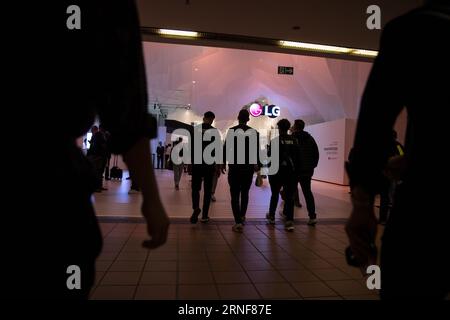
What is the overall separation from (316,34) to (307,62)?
9.36m

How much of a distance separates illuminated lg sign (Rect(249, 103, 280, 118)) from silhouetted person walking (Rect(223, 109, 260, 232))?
14.1 metres

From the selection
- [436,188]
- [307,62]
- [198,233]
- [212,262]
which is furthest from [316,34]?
[307,62]

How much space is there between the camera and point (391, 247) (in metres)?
0.94

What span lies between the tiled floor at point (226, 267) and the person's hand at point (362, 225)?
6.16ft

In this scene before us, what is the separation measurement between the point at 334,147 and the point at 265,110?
6596 mm

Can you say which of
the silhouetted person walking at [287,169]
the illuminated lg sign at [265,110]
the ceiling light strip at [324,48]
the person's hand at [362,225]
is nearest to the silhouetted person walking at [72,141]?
the person's hand at [362,225]

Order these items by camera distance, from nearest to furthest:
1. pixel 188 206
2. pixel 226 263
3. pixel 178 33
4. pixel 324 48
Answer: pixel 226 263, pixel 178 33, pixel 324 48, pixel 188 206

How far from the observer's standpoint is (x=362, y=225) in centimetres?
97

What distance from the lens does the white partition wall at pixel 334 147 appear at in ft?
41.0

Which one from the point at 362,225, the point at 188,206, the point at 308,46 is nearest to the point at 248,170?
the point at 188,206

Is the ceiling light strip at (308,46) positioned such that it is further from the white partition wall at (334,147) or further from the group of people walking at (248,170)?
the white partition wall at (334,147)

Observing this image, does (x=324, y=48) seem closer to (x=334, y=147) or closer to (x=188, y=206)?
(x=188, y=206)

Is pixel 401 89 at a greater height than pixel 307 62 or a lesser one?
lesser
